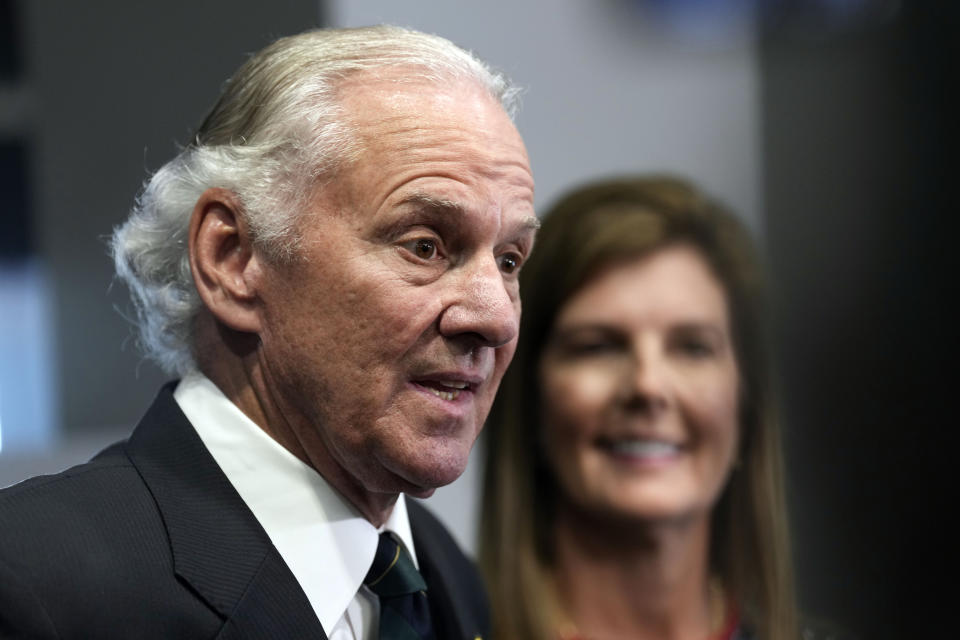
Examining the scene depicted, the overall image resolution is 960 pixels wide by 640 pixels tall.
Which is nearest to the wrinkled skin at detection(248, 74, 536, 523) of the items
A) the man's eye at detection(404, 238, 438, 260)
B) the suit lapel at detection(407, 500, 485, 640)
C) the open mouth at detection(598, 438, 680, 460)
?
the man's eye at detection(404, 238, 438, 260)

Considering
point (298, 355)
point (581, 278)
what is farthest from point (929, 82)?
point (298, 355)

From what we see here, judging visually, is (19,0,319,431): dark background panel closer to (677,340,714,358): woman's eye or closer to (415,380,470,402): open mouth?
(677,340,714,358): woman's eye

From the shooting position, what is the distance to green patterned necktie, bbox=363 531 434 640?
1183 mm

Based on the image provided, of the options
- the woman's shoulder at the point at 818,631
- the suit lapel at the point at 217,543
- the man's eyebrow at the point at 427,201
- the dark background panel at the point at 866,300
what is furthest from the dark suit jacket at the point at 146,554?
the dark background panel at the point at 866,300

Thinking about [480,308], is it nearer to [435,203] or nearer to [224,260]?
[435,203]

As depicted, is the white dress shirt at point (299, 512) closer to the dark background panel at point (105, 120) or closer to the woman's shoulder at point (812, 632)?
the woman's shoulder at point (812, 632)

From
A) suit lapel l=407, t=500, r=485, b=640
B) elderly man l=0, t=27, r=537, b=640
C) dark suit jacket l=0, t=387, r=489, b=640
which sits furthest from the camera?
suit lapel l=407, t=500, r=485, b=640

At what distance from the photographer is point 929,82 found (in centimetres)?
265

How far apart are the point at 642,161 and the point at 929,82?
0.69 m

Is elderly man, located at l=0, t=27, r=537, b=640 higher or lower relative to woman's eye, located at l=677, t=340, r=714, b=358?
higher

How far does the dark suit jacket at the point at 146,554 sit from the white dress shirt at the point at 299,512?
18 mm

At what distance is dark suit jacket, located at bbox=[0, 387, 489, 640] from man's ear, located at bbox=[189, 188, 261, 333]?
0.42ft

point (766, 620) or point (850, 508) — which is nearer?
point (766, 620)

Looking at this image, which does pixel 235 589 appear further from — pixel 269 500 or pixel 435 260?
pixel 435 260
